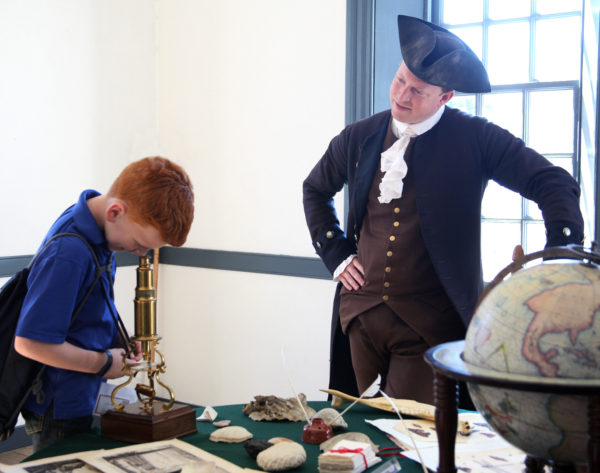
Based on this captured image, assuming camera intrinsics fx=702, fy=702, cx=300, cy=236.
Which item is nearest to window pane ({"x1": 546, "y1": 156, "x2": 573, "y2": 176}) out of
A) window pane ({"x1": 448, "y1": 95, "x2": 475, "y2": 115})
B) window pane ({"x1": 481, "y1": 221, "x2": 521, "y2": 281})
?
window pane ({"x1": 481, "y1": 221, "x2": 521, "y2": 281})

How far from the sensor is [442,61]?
8.16 feet

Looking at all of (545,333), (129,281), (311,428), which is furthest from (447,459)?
(129,281)

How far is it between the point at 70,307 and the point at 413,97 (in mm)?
1398

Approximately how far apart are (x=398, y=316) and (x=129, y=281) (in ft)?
9.32

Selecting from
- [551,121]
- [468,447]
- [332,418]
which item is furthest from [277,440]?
[551,121]

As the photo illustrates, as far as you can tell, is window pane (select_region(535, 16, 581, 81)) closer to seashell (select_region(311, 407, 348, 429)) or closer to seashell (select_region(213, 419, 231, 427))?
seashell (select_region(311, 407, 348, 429))

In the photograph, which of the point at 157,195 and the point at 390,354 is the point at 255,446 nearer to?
the point at 157,195

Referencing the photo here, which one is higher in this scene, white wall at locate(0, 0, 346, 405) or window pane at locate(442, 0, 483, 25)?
window pane at locate(442, 0, 483, 25)

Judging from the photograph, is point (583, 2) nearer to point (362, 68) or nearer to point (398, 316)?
point (362, 68)

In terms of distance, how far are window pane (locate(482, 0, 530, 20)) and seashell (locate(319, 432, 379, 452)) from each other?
3.03m

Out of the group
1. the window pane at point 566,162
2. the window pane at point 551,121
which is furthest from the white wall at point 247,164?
the window pane at point 566,162

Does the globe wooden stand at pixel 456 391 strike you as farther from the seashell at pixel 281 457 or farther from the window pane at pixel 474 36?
the window pane at pixel 474 36

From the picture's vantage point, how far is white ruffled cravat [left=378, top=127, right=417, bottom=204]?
2.59 meters

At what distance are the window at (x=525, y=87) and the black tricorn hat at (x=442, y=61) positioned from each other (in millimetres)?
1510
